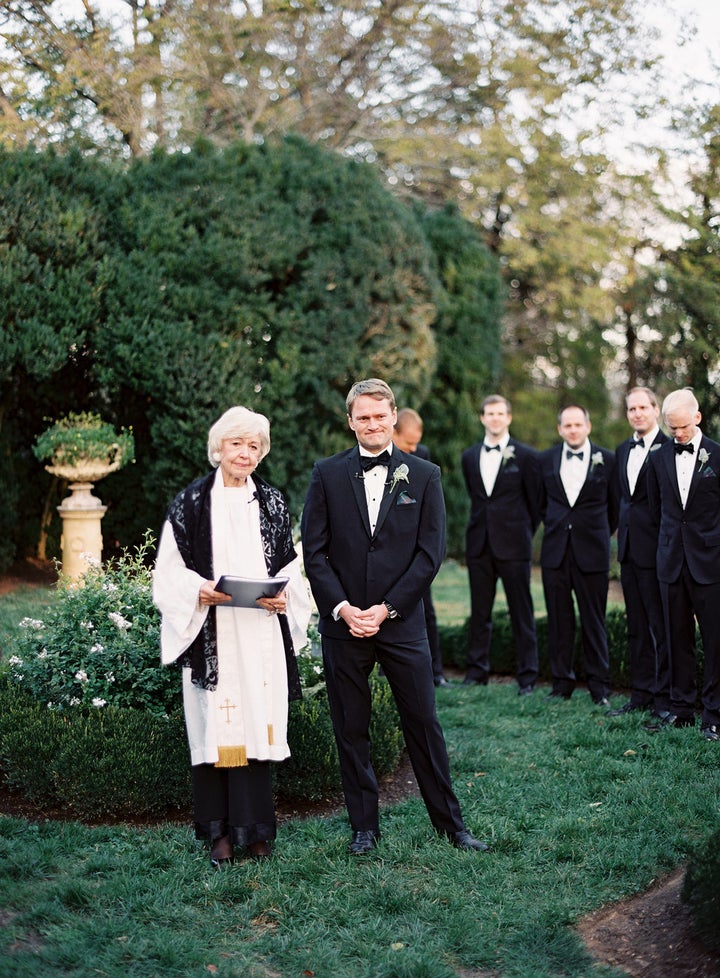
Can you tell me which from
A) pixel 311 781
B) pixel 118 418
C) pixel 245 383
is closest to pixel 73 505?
pixel 118 418

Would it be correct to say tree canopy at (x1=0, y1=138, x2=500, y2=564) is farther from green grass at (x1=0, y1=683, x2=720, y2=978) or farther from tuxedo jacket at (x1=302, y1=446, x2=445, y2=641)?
green grass at (x1=0, y1=683, x2=720, y2=978)

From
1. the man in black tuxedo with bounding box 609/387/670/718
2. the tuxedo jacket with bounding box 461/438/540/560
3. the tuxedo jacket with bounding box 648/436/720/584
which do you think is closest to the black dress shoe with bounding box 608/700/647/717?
the man in black tuxedo with bounding box 609/387/670/718

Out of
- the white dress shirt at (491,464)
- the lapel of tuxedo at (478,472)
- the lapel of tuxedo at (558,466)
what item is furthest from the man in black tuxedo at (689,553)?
the lapel of tuxedo at (478,472)

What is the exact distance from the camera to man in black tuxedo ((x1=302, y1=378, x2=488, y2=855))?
177 inches

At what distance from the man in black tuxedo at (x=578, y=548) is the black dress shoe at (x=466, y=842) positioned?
112 inches

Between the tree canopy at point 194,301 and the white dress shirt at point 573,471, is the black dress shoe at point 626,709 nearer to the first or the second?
the white dress shirt at point 573,471

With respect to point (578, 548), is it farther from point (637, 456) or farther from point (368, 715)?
point (368, 715)

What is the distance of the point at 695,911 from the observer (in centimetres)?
367

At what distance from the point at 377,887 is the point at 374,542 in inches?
57.0

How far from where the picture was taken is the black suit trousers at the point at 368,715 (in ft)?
14.8

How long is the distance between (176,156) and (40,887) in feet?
25.8

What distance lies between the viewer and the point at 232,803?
4.41 metres

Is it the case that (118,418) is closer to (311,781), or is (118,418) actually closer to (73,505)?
(73,505)

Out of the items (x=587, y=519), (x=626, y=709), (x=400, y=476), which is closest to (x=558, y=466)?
(x=587, y=519)
